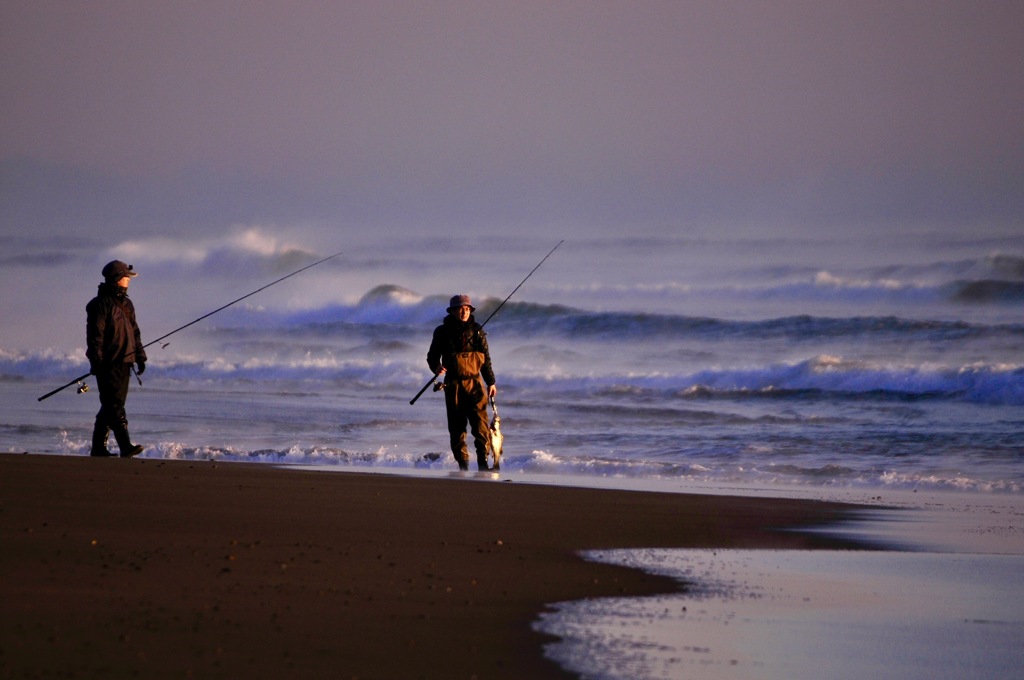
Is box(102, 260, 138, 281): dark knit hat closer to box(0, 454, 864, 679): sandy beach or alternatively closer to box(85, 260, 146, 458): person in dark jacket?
box(85, 260, 146, 458): person in dark jacket

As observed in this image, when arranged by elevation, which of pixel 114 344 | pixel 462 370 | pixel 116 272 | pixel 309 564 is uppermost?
pixel 116 272

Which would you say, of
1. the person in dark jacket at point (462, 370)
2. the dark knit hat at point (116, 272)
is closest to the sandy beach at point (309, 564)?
the dark knit hat at point (116, 272)

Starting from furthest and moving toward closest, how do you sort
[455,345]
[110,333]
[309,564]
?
[455,345]
[110,333]
[309,564]

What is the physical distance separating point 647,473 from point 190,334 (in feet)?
80.4

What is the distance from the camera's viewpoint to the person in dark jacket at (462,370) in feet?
32.4

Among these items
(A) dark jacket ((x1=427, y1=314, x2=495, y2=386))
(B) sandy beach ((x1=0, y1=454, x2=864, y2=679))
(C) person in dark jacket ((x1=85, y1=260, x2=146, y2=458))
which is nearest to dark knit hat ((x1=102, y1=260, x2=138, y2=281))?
(C) person in dark jacket ((x1=85, y1=260, x2=146, y2=458))

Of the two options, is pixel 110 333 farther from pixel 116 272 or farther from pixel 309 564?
pixel 309 564

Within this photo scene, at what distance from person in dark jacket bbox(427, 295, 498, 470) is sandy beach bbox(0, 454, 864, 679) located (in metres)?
1.96

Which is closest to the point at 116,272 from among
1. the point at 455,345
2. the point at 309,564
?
the point at 455,345

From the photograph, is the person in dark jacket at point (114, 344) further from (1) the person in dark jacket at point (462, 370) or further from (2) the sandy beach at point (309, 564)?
(1) the person in dark jacket at point (462, 370)

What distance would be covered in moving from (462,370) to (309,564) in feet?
17.4

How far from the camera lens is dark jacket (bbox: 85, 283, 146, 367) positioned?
9.04m

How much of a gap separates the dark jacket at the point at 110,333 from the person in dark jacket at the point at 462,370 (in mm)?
2042

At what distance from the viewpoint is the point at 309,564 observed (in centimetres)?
462
